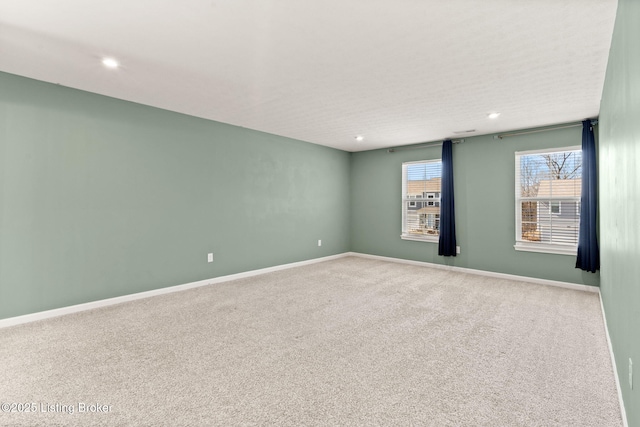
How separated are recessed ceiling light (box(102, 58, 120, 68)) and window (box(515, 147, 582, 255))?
541 cm

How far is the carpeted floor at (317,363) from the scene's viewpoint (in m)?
1.75

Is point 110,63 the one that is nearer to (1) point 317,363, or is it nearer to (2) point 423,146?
(1) point 317,363

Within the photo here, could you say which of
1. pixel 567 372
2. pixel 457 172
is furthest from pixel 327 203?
pixel 567 372

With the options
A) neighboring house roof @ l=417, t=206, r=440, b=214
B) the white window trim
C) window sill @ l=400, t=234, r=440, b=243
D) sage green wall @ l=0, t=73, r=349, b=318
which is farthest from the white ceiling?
window sill @ l=400, t=234, r=440, b=243

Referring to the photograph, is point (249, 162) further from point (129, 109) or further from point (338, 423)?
point (338, 423)

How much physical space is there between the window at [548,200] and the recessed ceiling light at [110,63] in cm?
541

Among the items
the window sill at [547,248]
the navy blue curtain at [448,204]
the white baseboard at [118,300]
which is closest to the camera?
the white baseboard at [118,300]

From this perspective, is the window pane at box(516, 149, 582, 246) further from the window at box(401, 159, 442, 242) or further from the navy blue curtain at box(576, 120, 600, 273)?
the window at box(401, 159, 442, 242)

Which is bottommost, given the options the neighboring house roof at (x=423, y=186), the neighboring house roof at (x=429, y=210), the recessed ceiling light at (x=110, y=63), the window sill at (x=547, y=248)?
the window sill at (x=547, y=248)

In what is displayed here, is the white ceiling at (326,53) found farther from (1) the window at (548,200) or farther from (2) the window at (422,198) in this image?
(2) the window at (422,198)

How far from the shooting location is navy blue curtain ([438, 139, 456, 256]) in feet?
18.0

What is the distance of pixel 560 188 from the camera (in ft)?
15.1

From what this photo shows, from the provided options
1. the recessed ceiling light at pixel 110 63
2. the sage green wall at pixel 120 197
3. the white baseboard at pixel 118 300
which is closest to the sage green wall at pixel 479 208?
the sage green wall at pixel 120 197

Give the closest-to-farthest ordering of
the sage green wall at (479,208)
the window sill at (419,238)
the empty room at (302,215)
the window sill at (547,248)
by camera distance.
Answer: the empty room at (302,215)
the window sill at (547,248)
the sage green wall at (479,208)
the window sill at (419,238)
